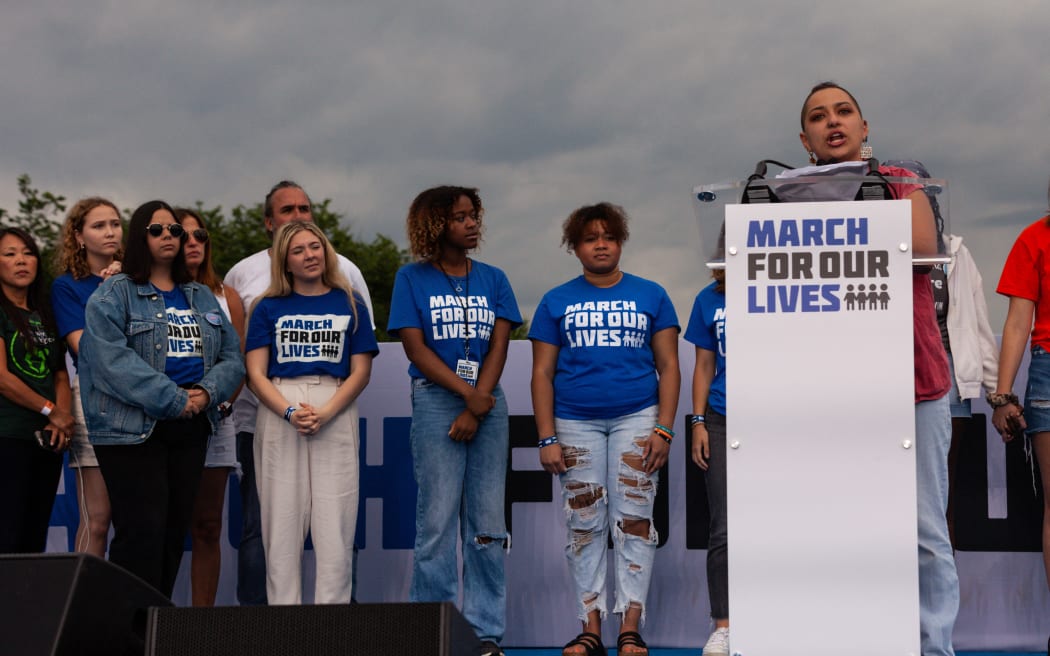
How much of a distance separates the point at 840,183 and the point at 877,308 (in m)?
0.34

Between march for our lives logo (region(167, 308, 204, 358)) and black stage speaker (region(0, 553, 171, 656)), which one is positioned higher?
march for our lives logo (region(167, 308, 204, 358))

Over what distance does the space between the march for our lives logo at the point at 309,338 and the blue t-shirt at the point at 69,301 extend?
77cm

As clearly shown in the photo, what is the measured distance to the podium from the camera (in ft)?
9.12

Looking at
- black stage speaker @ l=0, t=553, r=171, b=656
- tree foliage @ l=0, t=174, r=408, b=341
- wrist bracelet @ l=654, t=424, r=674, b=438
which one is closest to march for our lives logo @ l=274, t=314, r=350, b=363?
wrist bracelet @ l=654, t=424, r=674, b=438

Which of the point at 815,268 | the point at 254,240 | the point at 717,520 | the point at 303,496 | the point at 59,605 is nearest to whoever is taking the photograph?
the point at 59,605

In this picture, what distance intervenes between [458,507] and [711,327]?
121 centimetres

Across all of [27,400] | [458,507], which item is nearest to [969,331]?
[458,507]

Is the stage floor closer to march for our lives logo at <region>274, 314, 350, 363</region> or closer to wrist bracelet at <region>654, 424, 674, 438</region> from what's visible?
wrist bracelet at <region>654, 424, 674, 438</region>

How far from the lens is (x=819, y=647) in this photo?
2781mm

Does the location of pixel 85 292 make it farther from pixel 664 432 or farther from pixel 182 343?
pixel 664 432

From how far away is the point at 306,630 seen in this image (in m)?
2.39

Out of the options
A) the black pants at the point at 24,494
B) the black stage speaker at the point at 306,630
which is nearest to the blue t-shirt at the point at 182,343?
the black pants at the point at 24,494

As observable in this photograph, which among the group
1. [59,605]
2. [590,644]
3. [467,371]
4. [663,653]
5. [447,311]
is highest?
[447,311]

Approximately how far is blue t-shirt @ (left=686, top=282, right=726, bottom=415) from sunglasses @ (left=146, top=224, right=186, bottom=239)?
78.6 inches
